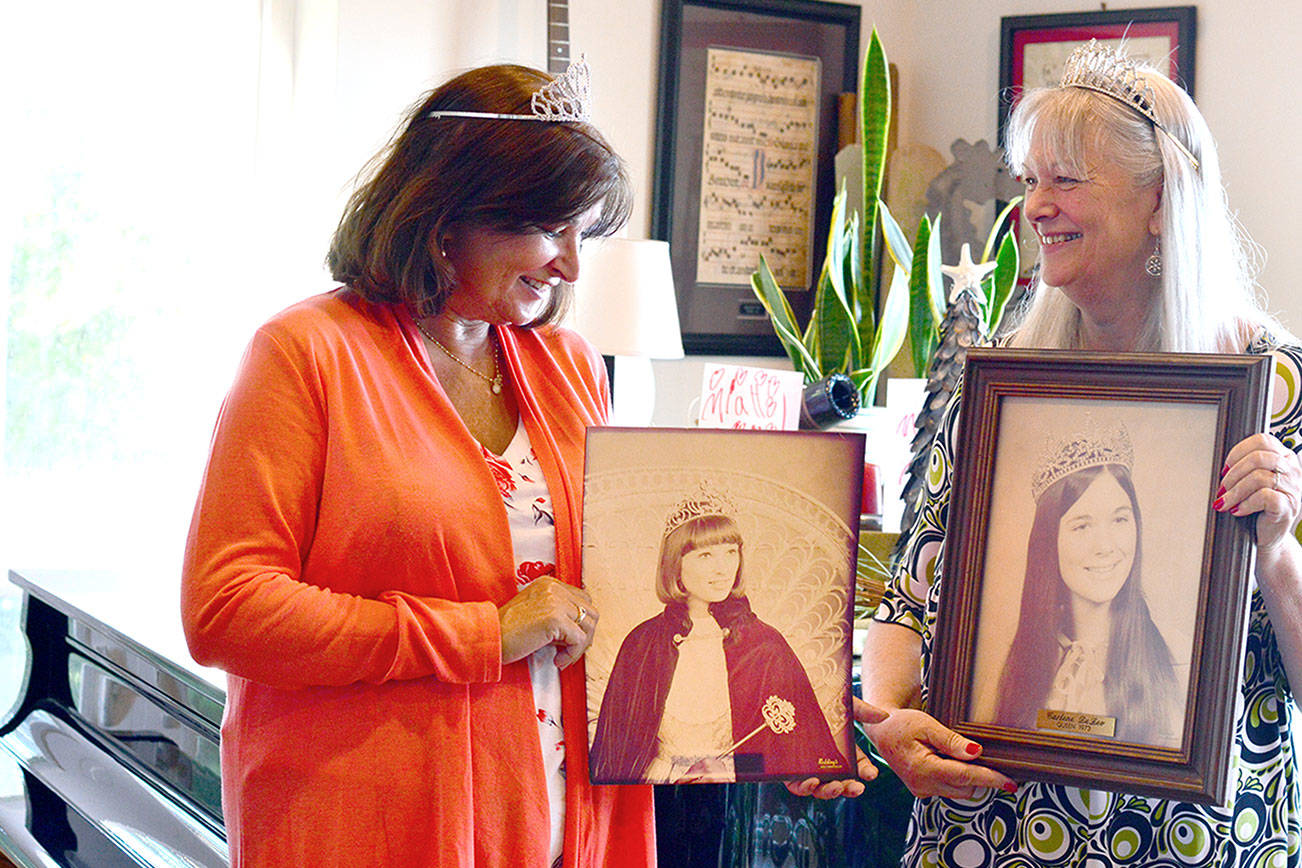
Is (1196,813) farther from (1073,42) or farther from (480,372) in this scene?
(1073,42)

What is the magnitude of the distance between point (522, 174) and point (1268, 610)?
2.69 feet

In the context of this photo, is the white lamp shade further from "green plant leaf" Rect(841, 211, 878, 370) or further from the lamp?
"green plant leaf" Rect(841, 211, 878, 370)

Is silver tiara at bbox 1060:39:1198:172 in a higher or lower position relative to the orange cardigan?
higher

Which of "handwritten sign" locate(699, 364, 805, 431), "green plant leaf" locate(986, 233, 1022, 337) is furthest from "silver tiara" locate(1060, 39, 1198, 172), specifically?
"green plant leaf" locate(986, 233, 1022, 337)

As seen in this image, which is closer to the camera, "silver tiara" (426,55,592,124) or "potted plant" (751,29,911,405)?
"silver tiara" (426,55,592,124)

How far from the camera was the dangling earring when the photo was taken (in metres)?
1.26

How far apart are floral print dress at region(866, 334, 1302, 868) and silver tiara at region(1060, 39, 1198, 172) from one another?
0.25m

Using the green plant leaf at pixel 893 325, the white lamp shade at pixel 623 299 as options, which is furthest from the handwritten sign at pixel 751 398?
the green plant leaf at pixel 893 325

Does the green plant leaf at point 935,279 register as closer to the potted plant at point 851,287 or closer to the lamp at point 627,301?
the potted plant at point 851,287

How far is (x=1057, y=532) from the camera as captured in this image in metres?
1.20

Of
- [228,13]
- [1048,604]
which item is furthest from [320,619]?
[228,13]

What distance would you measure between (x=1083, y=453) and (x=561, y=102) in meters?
0.61

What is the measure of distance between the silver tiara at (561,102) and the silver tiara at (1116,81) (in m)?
0.50

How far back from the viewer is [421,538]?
115 cm
